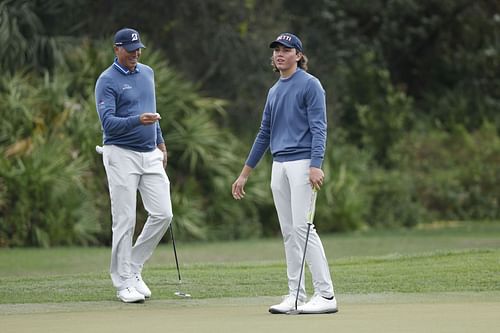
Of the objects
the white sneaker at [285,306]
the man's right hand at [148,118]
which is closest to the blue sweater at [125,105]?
the man's right hand at [148,118]

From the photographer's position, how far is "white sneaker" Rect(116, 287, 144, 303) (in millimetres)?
9758

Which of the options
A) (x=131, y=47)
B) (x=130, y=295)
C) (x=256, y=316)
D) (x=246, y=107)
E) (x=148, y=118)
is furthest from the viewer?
(x=246, y=107)

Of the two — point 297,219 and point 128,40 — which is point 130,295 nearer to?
point 297,219

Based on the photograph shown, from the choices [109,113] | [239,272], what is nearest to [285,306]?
[109,113]

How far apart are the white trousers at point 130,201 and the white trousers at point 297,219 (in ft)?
4.46

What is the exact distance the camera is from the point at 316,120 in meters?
8.86

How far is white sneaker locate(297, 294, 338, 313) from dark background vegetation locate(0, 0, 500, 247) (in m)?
9.62

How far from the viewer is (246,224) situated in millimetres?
20641

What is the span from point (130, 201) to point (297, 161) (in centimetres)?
173

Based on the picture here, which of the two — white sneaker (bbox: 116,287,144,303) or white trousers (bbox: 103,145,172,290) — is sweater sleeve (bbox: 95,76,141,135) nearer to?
white trousers (bbox: 103,145,172,290)

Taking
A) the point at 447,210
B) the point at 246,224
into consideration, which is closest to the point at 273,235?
the point at 246,224

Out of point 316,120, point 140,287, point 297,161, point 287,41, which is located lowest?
point 140,287

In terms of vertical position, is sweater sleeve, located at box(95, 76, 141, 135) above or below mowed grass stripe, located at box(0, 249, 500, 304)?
above

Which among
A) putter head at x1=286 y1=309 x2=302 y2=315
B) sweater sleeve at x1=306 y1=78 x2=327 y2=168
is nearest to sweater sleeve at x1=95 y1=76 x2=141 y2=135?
sweater sleeve at x1=306 y1=78 x2=327 y2=168
